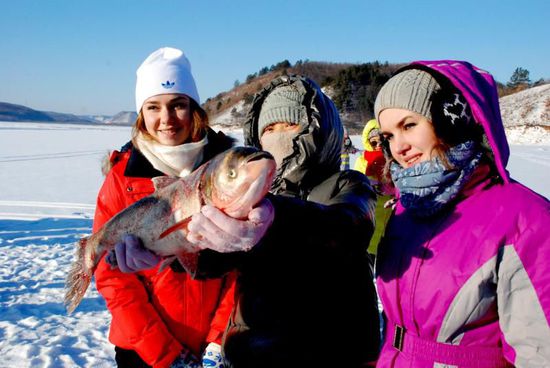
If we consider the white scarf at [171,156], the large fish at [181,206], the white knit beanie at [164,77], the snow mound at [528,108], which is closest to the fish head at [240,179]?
the large fish at [181,206]

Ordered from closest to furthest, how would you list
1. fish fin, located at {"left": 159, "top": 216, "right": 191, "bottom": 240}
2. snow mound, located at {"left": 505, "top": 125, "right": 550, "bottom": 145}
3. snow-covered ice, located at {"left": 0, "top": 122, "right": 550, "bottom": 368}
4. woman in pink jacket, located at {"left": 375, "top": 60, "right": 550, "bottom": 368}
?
woman in pink jacket, located at {"left": 375, "top": 60, "right": 550, "bottom": 368}, fish fin, located at {"left": 159, "top": 216, "right": 191, "bottom": 240}, snow-covered ice, located at {"left": 0, "top": 122, "right": 550, "bottom": 368}, snow mound, located at {"left": 505, "top": 125, "right": 550, "bottom": 145}

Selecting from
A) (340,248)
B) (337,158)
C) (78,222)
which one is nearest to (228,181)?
(340,248)

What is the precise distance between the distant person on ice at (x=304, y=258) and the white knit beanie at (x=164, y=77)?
822 mm

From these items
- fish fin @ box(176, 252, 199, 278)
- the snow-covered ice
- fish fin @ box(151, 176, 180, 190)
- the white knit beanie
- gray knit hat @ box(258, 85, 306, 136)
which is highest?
the white knit beanie

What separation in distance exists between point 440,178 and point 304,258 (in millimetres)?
690

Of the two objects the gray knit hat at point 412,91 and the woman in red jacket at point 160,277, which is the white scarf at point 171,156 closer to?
the woman in red jacket at point 160,277

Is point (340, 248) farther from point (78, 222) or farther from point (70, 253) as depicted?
point (78, 222)

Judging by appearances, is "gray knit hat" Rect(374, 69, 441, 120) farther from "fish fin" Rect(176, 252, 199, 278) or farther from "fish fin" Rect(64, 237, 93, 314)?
"fish fin" Rect(64, 237, 93, 314)

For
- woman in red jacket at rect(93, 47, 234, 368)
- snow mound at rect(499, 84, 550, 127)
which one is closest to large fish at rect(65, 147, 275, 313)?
woman in red jacket at rect(93, 47, 234, 368)

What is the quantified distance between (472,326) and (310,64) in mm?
82731

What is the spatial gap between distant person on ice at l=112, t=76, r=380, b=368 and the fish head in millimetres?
48

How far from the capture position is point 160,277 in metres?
2.22

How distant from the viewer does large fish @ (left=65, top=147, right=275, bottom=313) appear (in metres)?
1.42

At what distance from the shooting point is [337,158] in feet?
7.23
